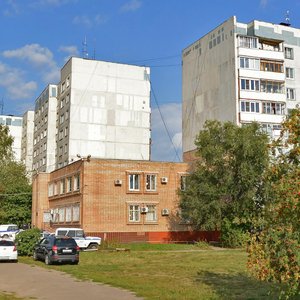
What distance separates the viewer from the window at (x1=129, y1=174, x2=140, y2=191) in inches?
1823

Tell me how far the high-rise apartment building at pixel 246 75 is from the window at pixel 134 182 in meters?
13.4

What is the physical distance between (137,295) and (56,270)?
31.7 ft

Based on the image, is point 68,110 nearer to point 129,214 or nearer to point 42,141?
point 42,141

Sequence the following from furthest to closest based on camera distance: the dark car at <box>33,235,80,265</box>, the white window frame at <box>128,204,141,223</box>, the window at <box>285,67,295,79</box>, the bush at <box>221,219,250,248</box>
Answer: the window at <box>285,67,295,79</box> → the white window frame at <box>128,204,141,223</box> → the bush at <box>221,219,250,248</box> → the dark car at <box>33,235,80,265</box>

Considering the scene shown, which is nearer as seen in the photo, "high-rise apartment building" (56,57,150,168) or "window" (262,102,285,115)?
"window" (262,102,285,115)

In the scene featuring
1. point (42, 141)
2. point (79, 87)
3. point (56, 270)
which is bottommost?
point (56, 270)

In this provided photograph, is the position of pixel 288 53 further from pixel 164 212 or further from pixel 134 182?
pixel 134 182

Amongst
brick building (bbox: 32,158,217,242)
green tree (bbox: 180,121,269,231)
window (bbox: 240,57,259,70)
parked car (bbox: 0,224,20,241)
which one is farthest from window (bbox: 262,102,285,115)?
parked car (bbox: 0,224,20,241)

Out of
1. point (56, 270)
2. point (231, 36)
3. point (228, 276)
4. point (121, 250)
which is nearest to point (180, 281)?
point (228, 276)

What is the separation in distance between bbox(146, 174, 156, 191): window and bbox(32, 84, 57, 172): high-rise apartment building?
46002 mm

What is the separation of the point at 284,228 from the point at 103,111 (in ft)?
234

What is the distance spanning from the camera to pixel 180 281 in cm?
1869

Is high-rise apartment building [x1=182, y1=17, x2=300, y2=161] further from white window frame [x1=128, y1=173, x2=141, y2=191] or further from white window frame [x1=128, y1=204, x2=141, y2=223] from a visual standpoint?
white window frame [x1=128, y1=204, x2=141, y2=223]

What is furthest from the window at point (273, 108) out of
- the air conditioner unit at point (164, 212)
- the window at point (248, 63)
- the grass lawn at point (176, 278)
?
the grass lawn at point (176, 278)
